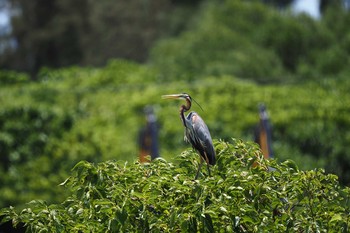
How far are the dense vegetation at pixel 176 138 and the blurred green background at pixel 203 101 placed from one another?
0.02m

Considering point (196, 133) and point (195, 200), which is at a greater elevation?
point (196, 133)

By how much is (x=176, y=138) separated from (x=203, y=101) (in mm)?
1468

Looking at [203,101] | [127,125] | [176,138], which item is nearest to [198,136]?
[176,138]

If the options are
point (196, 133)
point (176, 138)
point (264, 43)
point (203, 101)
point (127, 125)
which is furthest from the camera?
point (264, 43)

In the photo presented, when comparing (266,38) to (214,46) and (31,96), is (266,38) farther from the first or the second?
(31,96)

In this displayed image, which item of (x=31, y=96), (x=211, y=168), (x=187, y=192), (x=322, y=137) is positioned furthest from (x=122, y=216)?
(x=31, y=96)

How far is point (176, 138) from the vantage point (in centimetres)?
1505

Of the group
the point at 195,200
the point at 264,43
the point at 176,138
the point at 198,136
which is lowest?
the point at 264,43

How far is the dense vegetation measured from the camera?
5.26 m

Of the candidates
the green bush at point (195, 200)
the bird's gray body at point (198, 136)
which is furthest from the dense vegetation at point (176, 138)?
the bird's gray body at point (198, 136)

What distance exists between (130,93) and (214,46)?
10367mm

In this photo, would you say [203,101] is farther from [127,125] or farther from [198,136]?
[198,136]

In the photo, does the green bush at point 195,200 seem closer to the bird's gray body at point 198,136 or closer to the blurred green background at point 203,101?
the bird's gray body at point 198,136

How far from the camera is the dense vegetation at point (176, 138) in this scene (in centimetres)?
526
